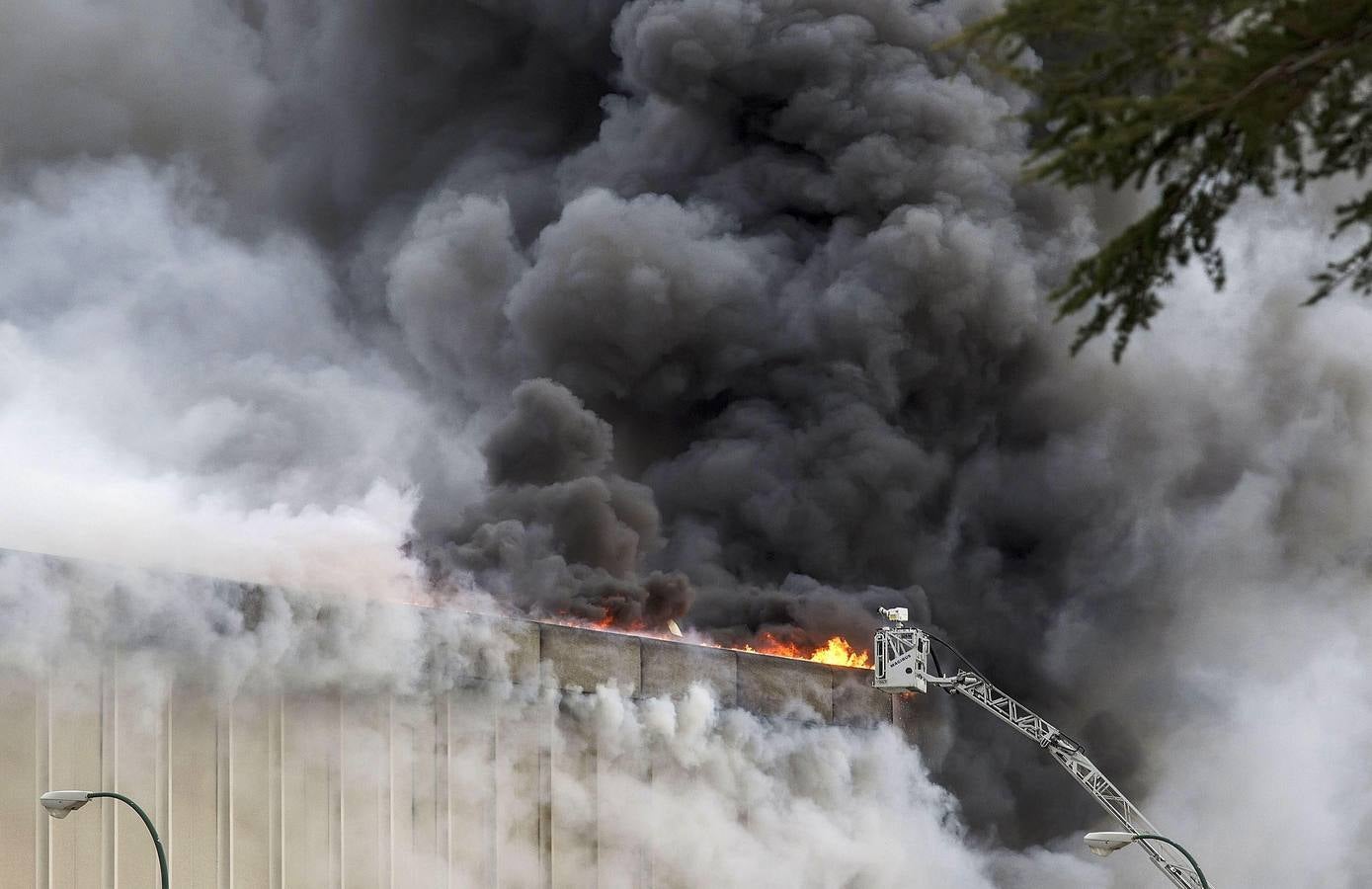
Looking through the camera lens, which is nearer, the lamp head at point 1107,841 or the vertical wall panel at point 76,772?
the vertical wall panel at point 76,772

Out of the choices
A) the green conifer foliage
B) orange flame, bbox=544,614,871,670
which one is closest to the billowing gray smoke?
orange flame, bbox=544,614,871,670

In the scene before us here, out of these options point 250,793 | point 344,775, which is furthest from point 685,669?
point 250,793

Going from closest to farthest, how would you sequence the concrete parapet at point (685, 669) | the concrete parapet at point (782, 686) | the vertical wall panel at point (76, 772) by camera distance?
the vertical wall panel at point (76, 772)
the concrete parapet at point (685, 669)
the concrete parapet at point (782, 686)

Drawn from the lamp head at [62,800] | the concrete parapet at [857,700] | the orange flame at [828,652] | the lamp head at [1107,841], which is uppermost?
the orange flame at [828,652]

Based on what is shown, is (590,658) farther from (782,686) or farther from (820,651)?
(820,651)

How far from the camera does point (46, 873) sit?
61.3 feet

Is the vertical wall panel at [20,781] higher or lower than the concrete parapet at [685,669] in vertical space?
lower

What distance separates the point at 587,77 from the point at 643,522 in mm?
A: 14204

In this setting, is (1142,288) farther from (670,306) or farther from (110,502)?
(670,306)

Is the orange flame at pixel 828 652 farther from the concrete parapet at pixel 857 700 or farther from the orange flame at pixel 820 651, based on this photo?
the concrete parapet at pixel 857 700

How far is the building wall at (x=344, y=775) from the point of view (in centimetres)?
1920

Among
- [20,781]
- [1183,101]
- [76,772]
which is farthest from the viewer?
Answer: [76,772]

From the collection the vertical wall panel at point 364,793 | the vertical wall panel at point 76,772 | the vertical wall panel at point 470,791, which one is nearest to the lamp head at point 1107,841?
the vertical wall panel at point 364,793

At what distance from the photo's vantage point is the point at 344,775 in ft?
74.9
